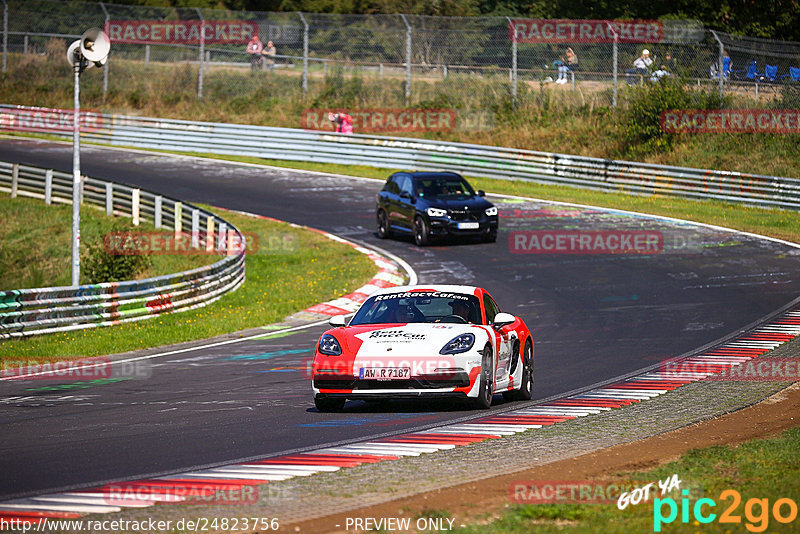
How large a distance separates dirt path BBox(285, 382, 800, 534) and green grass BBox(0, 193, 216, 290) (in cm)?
1729

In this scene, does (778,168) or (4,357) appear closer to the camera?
(4,357)

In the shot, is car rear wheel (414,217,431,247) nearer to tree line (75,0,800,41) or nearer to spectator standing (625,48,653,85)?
spectator standing (625,48,653,85)

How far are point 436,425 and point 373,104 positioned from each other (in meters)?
34.6

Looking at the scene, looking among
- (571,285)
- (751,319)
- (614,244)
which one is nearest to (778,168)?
(614,244)

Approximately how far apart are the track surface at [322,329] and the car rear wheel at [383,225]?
350 millimetres

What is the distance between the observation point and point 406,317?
11359mm

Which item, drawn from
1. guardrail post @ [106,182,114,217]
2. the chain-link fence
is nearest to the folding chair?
the chain-link fence

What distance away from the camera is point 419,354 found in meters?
10.3

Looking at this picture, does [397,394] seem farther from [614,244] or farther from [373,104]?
[373,104]

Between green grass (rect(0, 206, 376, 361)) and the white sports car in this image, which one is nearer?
the white sports car

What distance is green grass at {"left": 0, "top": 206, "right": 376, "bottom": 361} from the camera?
54.1 feet

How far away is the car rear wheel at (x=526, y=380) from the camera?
11664 millimetres

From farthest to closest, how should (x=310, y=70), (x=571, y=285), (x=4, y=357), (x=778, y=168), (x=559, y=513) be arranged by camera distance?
(x=310, y=70) → (x=778, y=168) → (x=571, y=285) → (x=4, y=357) → (x=559, y=513)

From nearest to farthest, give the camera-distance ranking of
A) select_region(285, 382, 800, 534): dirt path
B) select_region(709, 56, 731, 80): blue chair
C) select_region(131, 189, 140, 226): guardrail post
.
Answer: select_region(285, 382, 800, 534): dirt path → select_region(131, 189, 140, 226): guardrail post → select_region(709, 56, 731, 80): blue chair
